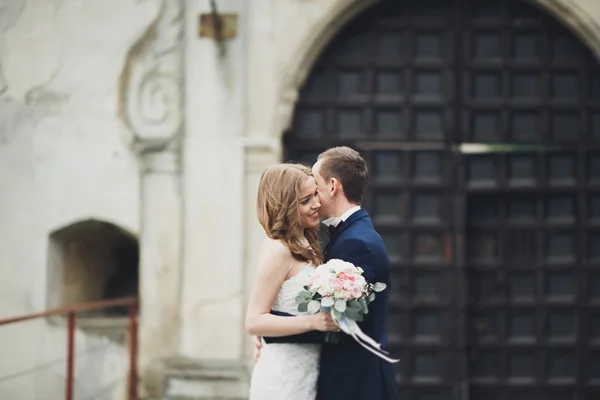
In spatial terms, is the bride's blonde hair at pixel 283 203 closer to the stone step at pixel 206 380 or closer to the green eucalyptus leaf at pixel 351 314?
the green eucalyptus leaf at pixel 351 314

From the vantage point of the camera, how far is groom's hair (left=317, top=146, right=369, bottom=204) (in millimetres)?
4730

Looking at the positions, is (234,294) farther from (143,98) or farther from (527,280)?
(527,280)

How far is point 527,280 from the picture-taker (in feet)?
28.2

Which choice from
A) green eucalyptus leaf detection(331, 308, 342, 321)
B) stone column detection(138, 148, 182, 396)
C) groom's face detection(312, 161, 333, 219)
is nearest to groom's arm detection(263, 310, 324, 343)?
green eucalyptus leaf detection(331, 308, 342, 321)

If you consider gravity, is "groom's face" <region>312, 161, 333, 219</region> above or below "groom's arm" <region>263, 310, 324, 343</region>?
above

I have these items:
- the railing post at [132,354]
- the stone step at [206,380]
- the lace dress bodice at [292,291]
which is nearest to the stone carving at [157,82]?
the railing post at [132,354]

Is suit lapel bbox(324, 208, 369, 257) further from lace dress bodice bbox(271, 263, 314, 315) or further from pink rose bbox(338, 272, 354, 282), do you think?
pink rose bbox(338, 272, 354, 282)

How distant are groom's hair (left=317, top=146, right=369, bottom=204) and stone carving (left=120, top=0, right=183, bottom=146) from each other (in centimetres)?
382

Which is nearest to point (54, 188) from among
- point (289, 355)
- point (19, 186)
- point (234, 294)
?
point (19, 186)

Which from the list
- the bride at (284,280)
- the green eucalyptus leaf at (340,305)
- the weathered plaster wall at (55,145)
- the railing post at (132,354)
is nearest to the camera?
the green eucalyptus leaf at (340,305)

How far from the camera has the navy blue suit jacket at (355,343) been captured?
461 cm

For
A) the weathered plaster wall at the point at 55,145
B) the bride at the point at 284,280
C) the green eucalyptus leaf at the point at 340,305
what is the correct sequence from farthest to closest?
the weathered plaster wall at the point at 55,145, the bride at the point at 284,280, the green eucalyptus leaf at the point at 340,305

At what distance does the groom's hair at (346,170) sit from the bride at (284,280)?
10cm

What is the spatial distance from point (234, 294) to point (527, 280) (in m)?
2.43
